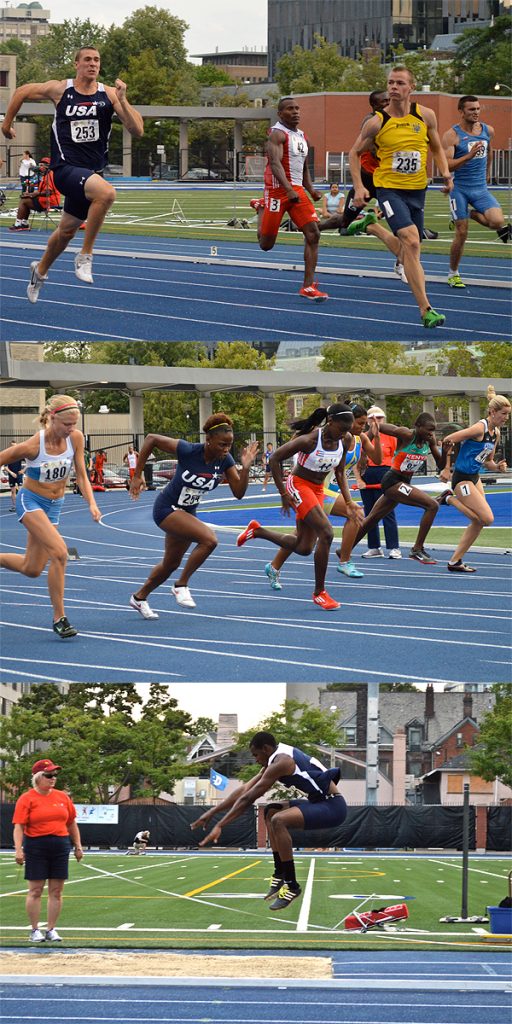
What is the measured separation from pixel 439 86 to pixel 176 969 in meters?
22.5

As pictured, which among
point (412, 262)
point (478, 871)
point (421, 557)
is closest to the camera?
point (412, 262)

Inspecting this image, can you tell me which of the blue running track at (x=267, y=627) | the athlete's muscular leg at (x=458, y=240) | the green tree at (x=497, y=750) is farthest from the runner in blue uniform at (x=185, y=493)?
the green tree at (x=497, y=750)

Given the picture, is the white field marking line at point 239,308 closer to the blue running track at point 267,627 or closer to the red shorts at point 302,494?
the red shorts at point 302,494

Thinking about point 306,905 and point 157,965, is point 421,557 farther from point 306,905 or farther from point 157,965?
point 157,965

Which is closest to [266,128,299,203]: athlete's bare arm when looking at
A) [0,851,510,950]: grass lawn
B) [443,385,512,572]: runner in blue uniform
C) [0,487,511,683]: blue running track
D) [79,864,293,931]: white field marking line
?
[443,385,512,572]: runner in blue uniform

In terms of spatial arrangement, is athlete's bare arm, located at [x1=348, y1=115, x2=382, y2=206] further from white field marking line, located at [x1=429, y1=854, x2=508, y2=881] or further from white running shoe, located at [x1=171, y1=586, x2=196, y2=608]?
white field marking line, located at [x1=429, y1=854, x2=508, y2=881]

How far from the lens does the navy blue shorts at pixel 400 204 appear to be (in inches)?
455

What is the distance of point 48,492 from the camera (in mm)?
10891

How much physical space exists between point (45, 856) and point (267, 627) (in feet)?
9.55

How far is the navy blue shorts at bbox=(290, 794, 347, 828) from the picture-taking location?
733cm

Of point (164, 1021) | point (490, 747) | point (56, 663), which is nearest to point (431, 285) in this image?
point (56, 663)

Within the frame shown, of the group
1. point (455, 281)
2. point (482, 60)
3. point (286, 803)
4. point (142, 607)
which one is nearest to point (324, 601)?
point (142, 607)

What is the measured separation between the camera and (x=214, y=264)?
16.7 m

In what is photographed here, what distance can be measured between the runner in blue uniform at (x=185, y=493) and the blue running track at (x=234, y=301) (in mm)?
1345
